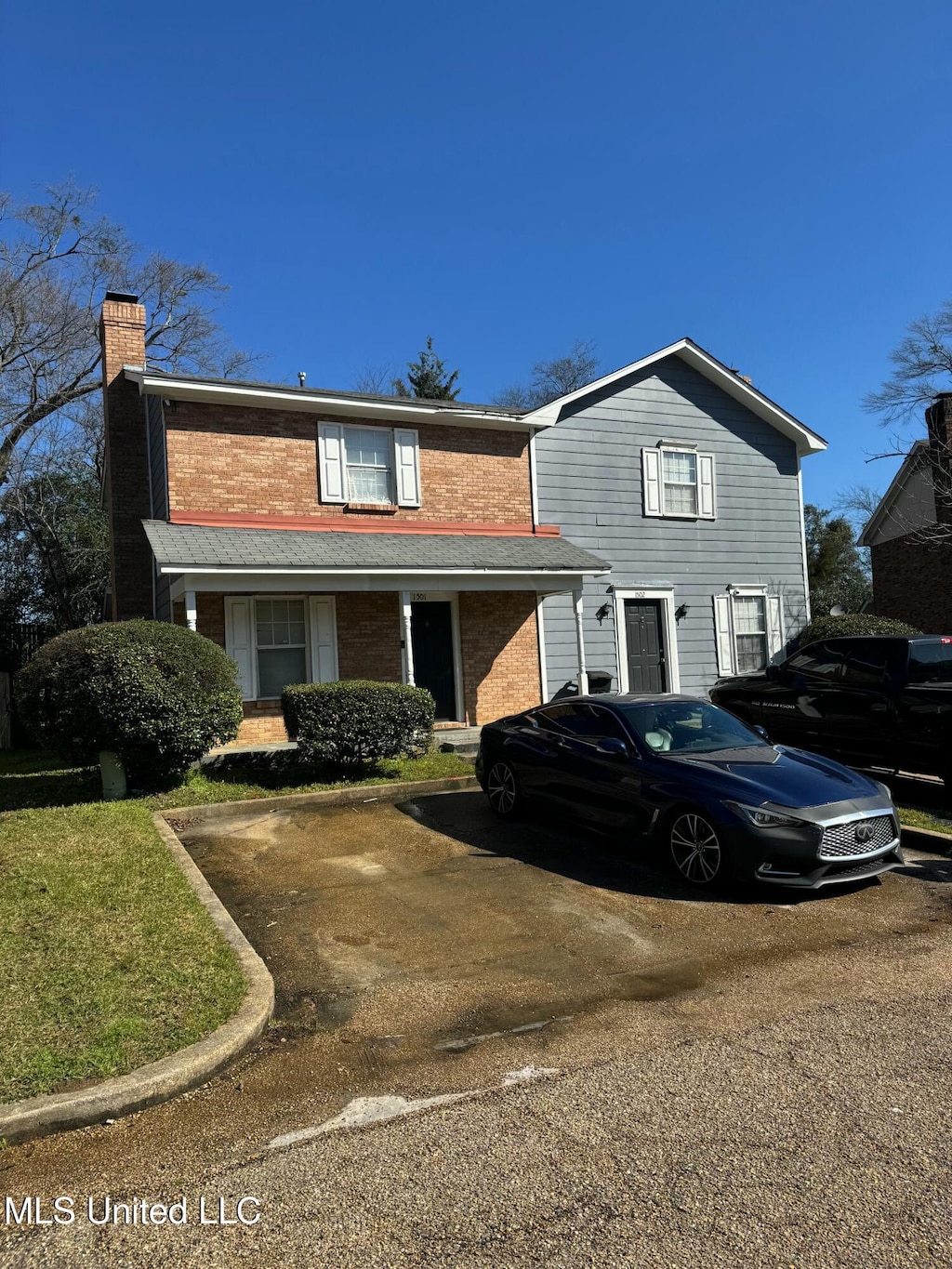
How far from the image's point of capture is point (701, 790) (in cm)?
660

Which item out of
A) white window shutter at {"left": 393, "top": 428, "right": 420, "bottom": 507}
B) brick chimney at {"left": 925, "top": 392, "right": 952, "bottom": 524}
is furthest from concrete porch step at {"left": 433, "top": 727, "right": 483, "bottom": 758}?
brick chimney at {"left": 925, "top": 392, "right": 952, "bottom": 524}

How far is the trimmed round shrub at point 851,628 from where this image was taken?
16.0m

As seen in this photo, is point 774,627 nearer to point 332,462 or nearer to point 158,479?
point 332,462

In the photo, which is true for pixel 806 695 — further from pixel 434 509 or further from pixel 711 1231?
pixel 711 1231

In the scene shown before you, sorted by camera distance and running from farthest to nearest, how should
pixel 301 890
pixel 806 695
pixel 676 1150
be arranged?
pixel 806 695 → pixel 301 890 → pixel 676 1150

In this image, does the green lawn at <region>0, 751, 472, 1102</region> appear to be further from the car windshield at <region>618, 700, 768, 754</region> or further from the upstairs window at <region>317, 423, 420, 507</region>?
the upstairs window at <region>317, 423, 420, 507</region>

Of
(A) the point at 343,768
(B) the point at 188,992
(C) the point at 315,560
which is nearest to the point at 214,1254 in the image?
(B) the point at 188,992

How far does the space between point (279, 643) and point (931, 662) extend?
30.1 feet

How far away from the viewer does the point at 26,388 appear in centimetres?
2753

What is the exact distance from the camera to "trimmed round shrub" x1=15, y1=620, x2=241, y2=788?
940 centimetres

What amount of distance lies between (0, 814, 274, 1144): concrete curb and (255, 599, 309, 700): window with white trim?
30.4 ft

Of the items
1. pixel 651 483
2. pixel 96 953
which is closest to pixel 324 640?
pixel 651 483

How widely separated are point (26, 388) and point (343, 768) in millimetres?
22487
